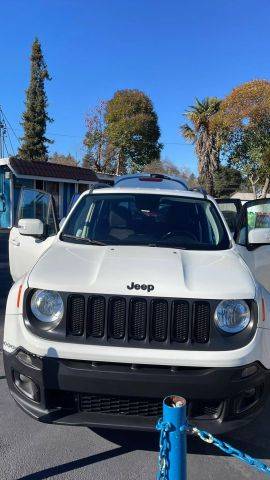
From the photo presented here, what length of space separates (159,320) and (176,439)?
2.91 ft

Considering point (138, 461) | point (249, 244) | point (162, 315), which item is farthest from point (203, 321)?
point (249, 244)

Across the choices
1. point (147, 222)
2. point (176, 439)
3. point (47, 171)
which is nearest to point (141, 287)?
point (176, 439)

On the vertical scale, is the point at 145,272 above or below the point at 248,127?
below

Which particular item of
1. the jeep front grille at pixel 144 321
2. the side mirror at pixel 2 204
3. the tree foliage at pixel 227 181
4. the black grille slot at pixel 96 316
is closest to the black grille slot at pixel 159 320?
the jeep front grille at pixel 144 321

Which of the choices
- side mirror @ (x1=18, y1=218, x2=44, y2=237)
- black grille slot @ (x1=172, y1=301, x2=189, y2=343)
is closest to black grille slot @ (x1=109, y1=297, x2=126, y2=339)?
black grille slot @ (x1=172, y1=301, x2=189, y2=343)

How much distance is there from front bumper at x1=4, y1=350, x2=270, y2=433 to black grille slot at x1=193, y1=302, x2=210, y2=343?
197 millimetres

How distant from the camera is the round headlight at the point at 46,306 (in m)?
3.23

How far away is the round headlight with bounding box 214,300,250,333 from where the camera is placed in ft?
10.3

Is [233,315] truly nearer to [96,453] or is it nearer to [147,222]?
[96,453]

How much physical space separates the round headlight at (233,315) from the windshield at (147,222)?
1035mm

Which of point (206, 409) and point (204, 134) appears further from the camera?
point (204, 134)

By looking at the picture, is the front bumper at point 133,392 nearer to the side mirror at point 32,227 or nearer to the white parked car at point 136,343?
the white parked car at point 136,343

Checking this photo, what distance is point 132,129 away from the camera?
45.7m

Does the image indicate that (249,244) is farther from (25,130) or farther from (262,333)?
(25,130)
